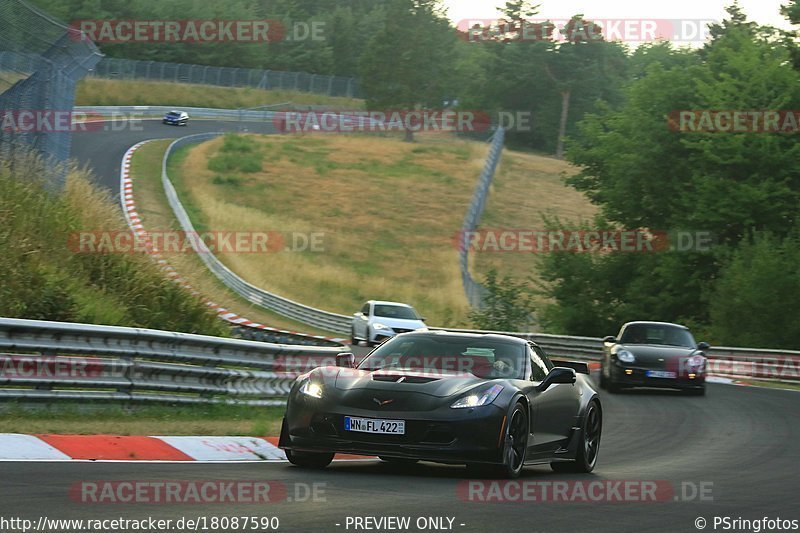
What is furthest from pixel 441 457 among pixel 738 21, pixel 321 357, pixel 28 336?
pixel 738 21

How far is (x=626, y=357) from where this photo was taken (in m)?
23.6

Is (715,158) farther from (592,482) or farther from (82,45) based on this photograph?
(592,482)

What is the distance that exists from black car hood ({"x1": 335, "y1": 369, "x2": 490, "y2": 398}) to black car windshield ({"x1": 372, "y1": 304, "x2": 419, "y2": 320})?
2485 centimetres

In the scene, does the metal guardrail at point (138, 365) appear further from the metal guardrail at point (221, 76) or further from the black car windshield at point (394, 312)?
the metal guardrail at point (221, 76)

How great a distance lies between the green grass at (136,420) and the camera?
11.3m

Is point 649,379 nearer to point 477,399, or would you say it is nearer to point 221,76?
point 477,399

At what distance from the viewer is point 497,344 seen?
11.2 metres

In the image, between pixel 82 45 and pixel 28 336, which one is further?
pixel 82 45

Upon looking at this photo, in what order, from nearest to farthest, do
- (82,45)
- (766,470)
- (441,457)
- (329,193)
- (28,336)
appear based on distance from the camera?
1. (441,457)
2. (28,336)
3. (766,470)
4. (82,45)
5. (329,193)

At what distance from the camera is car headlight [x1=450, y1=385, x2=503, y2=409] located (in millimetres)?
9984

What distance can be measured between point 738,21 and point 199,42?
153 feet
